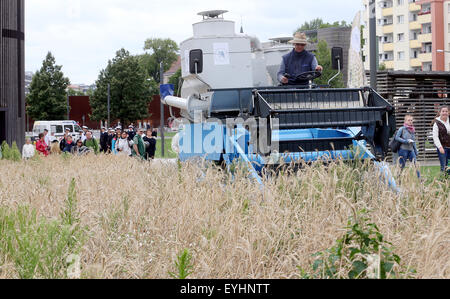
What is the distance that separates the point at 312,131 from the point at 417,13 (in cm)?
8290

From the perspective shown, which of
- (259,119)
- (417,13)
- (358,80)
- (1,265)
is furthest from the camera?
(417,13)

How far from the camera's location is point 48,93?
75.2m

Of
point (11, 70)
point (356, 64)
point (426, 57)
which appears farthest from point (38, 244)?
point (426, 57)

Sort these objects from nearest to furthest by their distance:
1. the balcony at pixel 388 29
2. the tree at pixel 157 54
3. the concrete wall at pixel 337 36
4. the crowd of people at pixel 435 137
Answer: the crowd of people at pixel 435 137 → the concrete wall at pixel 337 36 → the balcony at pixel 388 29 → the tree at pixel 157 54

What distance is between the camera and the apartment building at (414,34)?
76.8 meters

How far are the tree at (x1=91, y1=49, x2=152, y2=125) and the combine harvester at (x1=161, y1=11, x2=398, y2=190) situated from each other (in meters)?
60.4

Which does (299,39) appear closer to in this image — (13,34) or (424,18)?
(13,34)

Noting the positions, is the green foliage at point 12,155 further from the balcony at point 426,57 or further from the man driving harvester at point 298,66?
the balcony at point 426,57

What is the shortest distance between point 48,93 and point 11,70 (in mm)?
52585

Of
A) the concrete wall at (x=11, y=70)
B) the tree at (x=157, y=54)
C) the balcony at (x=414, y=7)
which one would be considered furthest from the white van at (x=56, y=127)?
the tree at (x=157, y=54)
